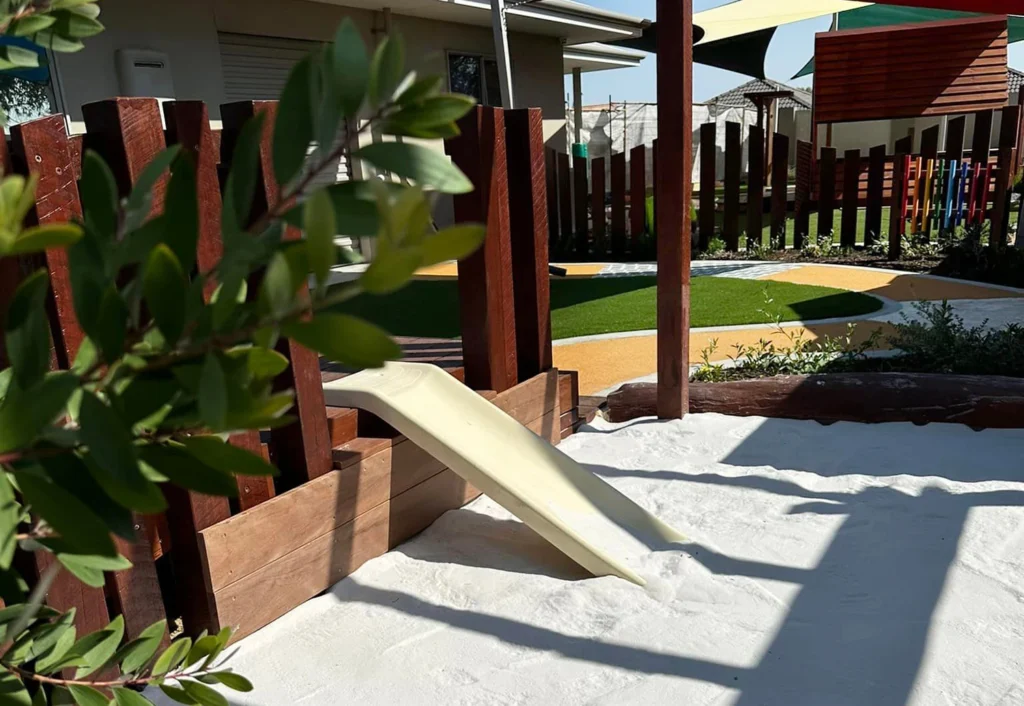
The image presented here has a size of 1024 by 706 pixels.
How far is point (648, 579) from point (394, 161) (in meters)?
2.17

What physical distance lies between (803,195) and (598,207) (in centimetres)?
294

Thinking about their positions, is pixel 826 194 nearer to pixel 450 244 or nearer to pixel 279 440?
pixel 279 440

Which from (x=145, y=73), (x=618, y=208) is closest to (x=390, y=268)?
(x=145, y=73)

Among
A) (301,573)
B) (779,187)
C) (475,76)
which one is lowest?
(301,573)

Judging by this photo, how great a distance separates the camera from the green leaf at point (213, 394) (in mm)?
421

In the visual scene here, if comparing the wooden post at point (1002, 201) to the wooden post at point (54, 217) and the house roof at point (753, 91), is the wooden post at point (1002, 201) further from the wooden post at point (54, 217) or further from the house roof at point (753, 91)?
the house roof at point (753, 91)

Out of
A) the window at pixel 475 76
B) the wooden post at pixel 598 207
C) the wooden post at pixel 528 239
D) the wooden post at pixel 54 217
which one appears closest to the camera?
the wooden post at pixel 54 217

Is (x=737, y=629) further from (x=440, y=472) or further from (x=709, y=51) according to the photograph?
(x=709, y=51)

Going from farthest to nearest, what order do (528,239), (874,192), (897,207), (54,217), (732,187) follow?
(732,187), (874,192), (897,207), (528,239), (54,217)

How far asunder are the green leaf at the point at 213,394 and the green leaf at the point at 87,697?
564 mm

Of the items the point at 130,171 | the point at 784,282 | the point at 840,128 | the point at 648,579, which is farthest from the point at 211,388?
the point at 840,128

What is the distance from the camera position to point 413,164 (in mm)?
495

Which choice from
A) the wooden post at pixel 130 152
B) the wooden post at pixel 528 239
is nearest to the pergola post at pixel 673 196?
the wooden post at pixel 528 239

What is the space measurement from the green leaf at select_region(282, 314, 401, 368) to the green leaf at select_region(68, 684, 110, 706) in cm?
61
